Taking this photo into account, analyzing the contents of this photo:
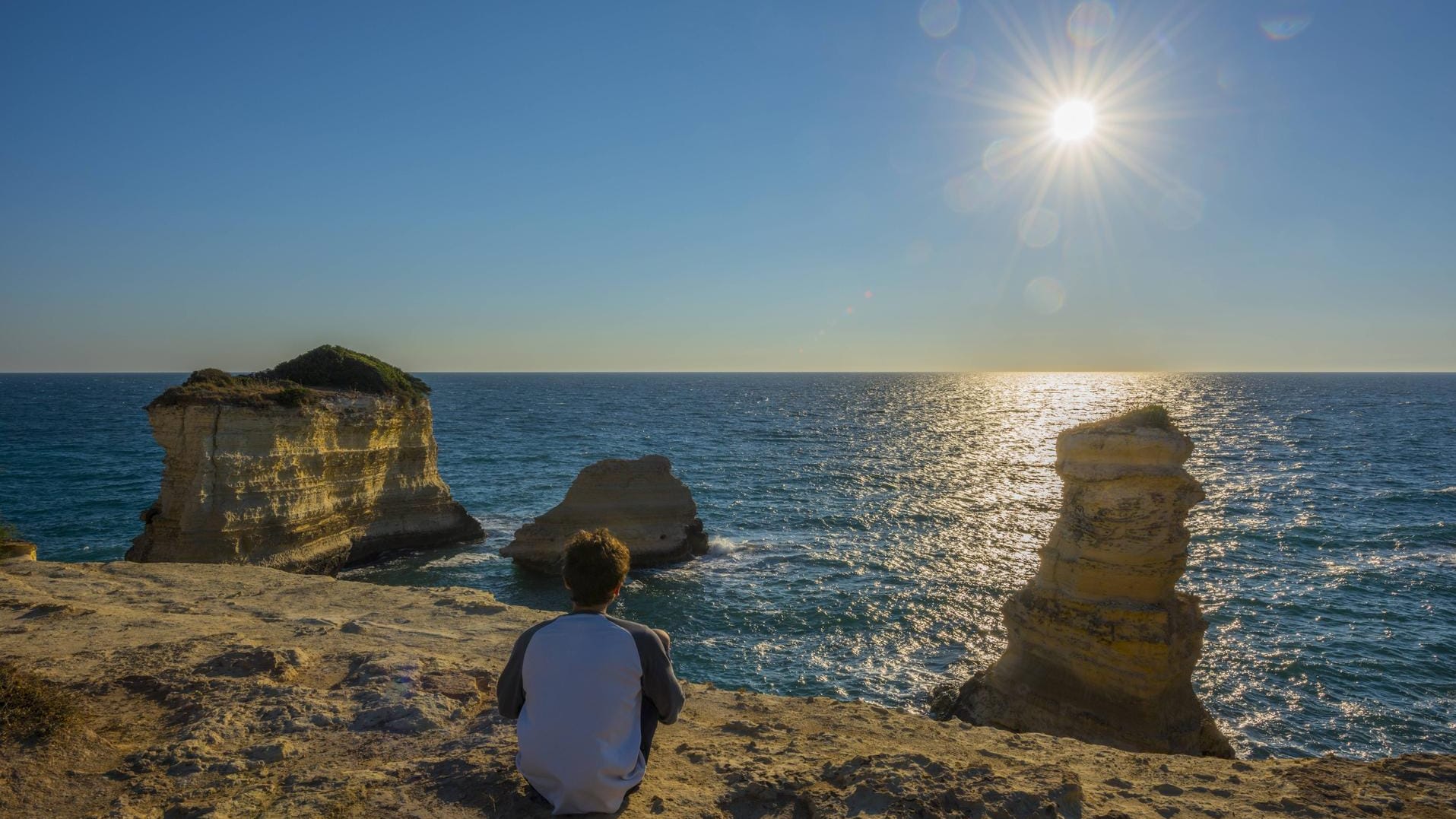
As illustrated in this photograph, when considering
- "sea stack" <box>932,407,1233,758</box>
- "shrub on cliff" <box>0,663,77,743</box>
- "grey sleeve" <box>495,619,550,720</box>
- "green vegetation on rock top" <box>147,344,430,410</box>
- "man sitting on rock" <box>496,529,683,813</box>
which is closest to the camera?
"man sitting on rock" <box>496,529,683,813</box>

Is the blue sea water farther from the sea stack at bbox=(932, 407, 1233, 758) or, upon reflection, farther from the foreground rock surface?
the foreground rock surface

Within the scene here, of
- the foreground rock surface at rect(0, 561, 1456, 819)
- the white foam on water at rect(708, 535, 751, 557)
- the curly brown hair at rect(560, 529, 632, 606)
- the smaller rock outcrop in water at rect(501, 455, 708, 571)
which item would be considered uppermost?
the curly brown hair at rect(560, 529, 632, 606)

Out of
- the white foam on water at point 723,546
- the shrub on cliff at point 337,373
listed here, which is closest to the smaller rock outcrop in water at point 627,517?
the white foam on water at point 723,546

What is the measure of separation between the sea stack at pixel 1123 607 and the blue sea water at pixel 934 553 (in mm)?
3508

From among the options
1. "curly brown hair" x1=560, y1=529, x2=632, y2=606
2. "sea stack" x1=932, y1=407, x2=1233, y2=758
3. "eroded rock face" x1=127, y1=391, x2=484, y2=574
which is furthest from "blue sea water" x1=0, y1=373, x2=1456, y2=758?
"curly brown hair" x1=560, y1=529, x2=632, y2=606

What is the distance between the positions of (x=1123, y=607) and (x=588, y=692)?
33.4ft

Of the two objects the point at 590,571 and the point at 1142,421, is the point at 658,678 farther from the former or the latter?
the point at 1142,421

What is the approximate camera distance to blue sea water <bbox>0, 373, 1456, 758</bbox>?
15562mm

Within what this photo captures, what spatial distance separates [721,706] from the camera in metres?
6.98

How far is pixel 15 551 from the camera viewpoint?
1245cm

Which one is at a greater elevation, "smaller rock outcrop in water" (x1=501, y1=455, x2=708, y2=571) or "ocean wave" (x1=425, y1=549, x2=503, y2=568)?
"smaller rock outcrop in water" (x1=501, y1=455, x2=708, y2=571)

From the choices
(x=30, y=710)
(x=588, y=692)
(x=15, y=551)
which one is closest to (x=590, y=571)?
(x=588, y=692)

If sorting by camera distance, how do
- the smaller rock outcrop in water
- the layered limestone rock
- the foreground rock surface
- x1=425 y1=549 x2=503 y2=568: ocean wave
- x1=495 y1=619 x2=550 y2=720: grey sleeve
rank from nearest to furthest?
x1=495 y1=619 x2=550 y2=720: grey sleeve
the foreground rock surface
the layered limestone rock
the smaller rock outcrop in water
x1=425 y1=549 x2=503 y2=568: ocean wave

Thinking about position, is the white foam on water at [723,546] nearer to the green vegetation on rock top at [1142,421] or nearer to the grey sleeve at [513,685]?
the green vegetation on rock top at [1142,421]
